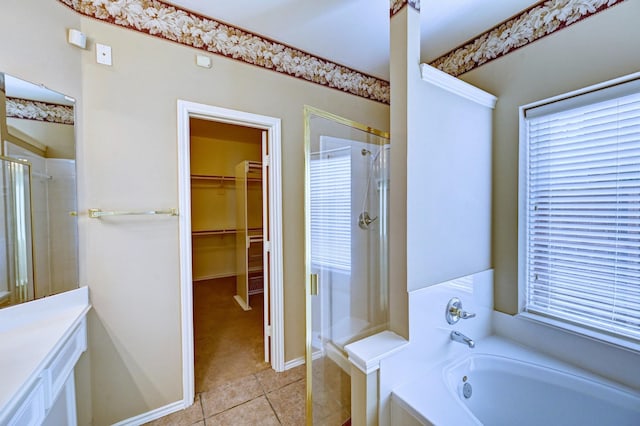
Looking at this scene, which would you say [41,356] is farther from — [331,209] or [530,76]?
[530,76]

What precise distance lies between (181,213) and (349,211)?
113 centimetres

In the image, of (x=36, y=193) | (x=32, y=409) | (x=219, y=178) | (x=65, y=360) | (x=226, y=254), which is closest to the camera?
(x=32, y=409)

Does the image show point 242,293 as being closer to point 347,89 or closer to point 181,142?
point 181,142

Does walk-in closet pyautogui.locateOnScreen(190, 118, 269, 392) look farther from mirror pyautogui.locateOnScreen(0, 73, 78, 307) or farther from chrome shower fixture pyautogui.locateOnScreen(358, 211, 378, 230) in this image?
mirror pyautogui.locateOnScreen(0, 73, 78, 307)

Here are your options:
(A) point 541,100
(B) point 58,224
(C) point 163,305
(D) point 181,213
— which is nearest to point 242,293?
(C) point 163,305

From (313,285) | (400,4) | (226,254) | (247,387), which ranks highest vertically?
(400,4)

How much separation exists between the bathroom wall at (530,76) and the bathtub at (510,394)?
1.21 ft

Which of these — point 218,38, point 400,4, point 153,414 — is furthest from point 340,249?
point 218,38

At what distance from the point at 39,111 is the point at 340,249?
1.77 meters

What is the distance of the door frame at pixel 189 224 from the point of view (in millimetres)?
1639

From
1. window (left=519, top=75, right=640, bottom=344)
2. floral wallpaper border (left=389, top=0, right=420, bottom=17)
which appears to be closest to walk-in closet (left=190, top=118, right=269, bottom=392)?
floral wallpaper border (left=389, top=0, right=420, bottom=17)

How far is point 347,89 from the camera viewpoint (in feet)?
7.73

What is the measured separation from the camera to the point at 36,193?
48.5 inches

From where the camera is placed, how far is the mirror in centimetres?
112
